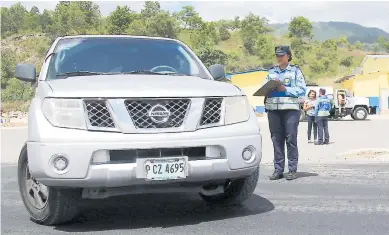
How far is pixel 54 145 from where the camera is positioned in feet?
13.9

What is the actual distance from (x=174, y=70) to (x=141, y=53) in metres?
0.42

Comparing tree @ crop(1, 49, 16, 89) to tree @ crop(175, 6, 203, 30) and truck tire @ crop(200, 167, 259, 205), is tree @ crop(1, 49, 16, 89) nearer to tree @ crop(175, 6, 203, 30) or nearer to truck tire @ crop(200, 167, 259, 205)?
tree @ crop(175, 6, 203, 30)

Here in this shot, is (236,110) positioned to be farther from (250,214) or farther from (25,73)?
(25,73)

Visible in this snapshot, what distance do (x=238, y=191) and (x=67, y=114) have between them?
1.94m

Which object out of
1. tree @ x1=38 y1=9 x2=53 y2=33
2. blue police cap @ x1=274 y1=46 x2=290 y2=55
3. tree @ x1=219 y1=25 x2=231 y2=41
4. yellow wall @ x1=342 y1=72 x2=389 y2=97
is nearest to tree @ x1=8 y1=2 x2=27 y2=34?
tree @ x1=38 y1=9 x2=53 y2=33

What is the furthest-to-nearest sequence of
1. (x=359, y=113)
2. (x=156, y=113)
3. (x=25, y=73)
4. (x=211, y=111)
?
1. (x=359, y=113)
2. (x=25, y=73)
3. (x=211, y=111)
4. (x=156, y=113)

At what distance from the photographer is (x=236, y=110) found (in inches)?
188

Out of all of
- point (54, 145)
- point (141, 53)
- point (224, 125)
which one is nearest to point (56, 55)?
point (141, 53)

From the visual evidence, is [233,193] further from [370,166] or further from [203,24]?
[203,24]

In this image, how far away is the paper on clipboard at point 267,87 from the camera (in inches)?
270

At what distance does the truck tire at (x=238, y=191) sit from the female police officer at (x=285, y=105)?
1947 millimetres

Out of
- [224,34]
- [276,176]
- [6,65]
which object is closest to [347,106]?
[276,176]

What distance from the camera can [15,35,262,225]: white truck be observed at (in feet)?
14.0

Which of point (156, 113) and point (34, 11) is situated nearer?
point (156, 113)
